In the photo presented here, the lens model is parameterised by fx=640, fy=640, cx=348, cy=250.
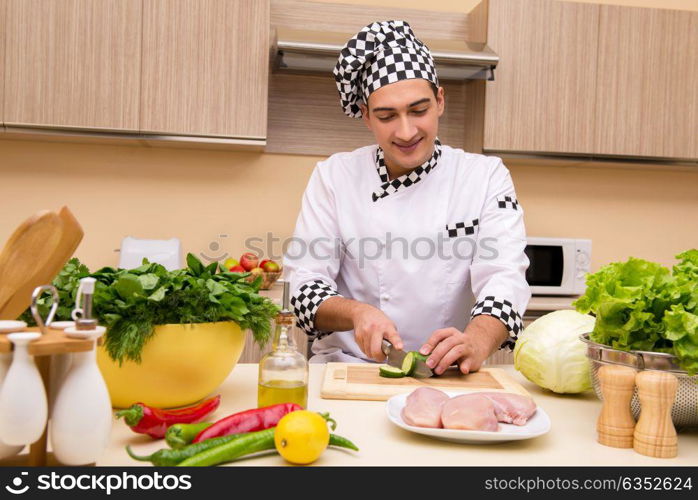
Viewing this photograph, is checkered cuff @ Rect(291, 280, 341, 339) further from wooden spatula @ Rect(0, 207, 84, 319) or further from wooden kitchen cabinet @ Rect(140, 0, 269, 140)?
wooden kitchen cabinet @ Rect(140, 0, 269, 140)

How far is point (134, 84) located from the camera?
2.72 meters

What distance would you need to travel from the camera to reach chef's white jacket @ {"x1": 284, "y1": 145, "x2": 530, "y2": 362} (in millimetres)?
1770

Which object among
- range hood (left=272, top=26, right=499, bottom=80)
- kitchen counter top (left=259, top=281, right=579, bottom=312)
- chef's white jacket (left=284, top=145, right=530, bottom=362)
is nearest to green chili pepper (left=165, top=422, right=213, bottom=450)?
chef's white jacket (left=284, top=145, right=530, bottom=362)

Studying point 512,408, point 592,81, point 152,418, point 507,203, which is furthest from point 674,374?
point 592,81

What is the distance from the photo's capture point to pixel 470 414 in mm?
899

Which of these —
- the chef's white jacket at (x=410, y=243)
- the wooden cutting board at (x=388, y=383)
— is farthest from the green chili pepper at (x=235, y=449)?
the chef's white jacket at (x=410, y=243)

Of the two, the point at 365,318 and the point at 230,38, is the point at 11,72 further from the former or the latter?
the point at 365,318

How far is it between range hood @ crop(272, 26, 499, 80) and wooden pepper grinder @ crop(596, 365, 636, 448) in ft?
6.68

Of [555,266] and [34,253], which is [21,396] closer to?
[34,253]

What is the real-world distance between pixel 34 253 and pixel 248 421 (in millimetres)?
358

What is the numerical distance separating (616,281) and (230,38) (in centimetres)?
222

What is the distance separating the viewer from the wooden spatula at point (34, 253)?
82 centimetres

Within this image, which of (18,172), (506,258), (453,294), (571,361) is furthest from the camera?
(18,172)
